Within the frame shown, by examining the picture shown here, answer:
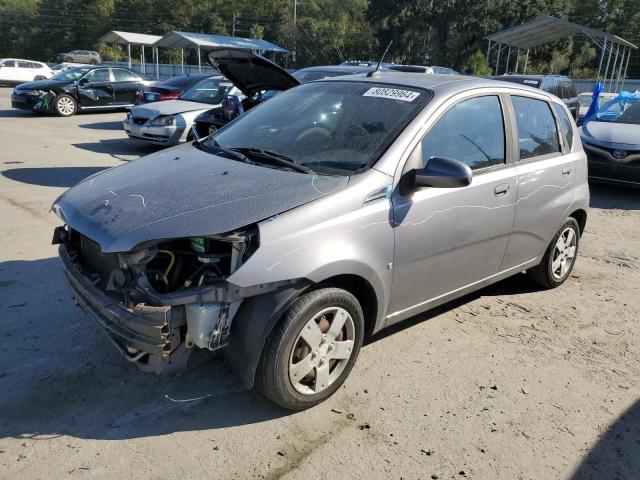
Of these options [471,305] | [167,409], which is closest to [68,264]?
[167,409]

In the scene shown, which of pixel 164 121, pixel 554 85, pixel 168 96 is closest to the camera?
pixel 164 121

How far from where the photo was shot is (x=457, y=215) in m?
3.47

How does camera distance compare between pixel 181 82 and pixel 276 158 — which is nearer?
pixel 276 158

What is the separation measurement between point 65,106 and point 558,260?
50.5 ft

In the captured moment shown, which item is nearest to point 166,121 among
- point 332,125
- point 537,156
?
point 332,125

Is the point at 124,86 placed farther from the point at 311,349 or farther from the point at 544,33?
the point at 544,33

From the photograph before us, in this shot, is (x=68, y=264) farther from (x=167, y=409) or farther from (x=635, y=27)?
(x=635, y=27)

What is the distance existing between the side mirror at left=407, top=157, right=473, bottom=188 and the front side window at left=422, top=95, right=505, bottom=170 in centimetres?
21

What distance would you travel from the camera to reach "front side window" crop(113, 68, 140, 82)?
16.8 m

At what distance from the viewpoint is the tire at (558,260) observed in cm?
470

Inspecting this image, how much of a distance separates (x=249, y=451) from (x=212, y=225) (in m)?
1.15

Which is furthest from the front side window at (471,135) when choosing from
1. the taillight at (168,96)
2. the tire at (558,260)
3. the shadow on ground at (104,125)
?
the shadow on ground at (104,125)

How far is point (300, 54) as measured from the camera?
5950 cm

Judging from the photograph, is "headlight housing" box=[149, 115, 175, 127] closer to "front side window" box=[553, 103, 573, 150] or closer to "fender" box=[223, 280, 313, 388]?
"front side window" box=[553, 103, 573, 150]
